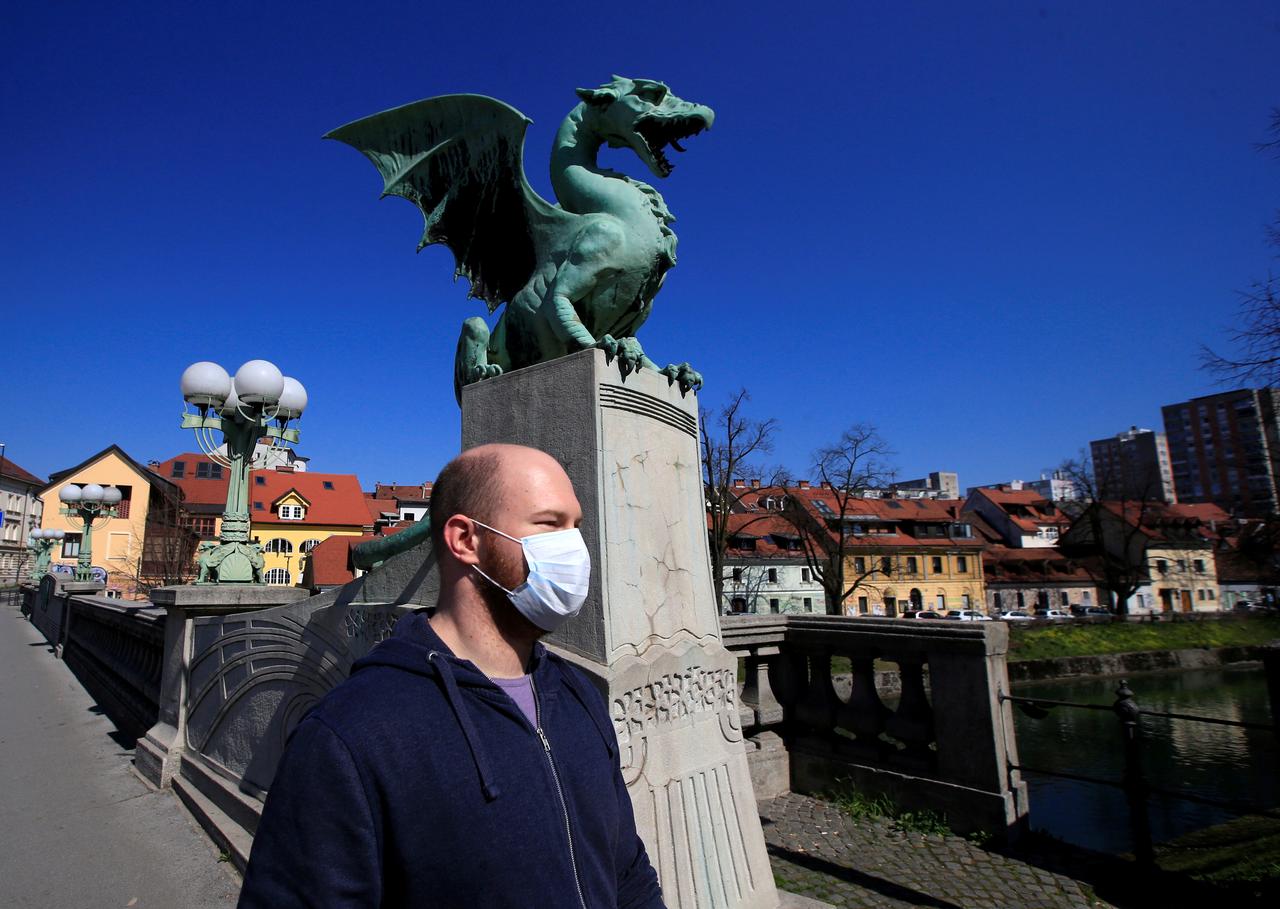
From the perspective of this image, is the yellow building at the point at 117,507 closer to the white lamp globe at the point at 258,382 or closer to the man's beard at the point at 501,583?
the white lamp globe at the point at 258,382

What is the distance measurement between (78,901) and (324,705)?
4122 millimetres

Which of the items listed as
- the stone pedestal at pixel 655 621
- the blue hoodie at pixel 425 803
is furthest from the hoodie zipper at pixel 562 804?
the stone pedestal at pixel 655 621

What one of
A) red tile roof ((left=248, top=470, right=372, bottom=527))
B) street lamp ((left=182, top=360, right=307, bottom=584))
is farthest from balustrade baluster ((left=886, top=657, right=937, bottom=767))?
red tile roof ((left=248, top=470, right=372, bottom=527))

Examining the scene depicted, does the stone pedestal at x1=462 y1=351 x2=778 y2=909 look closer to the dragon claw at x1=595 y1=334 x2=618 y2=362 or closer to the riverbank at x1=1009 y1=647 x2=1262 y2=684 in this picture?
the dragon claw at x1=595 y1=334 x2=618 y2=362

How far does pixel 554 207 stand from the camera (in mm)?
4410

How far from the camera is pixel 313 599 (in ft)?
14.3

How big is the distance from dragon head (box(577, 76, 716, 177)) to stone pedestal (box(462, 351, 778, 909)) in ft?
5.38

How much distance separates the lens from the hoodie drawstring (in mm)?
1191

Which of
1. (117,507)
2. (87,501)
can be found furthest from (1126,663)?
(117,507)

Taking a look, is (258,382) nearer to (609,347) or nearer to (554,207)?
(554,207)

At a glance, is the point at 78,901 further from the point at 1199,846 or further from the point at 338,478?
the point at 338,478

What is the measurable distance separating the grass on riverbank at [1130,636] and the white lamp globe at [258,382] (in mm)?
25749

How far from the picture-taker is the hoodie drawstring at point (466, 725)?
3.91 feet

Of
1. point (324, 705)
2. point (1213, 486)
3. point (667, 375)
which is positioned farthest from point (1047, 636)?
point (1213, 486)
